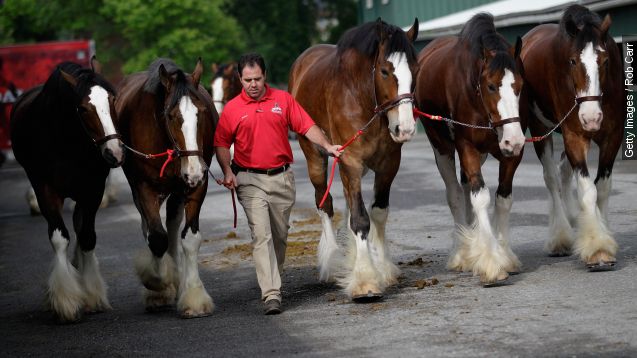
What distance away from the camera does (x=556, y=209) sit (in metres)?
10.8

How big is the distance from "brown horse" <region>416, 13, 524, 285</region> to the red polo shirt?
1.55 m

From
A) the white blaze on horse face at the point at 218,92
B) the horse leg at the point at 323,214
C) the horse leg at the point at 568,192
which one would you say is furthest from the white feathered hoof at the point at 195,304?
the white blaze on horse face at the point at 218,92

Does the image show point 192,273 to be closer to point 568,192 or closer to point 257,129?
point 257,129

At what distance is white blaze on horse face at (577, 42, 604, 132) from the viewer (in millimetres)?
9555

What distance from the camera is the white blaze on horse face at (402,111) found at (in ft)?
28.6

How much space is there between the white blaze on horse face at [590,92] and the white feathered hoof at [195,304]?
11.4 feet

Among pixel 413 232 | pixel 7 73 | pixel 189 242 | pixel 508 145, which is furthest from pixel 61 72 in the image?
pixel 7 73

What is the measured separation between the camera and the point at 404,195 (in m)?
18.0

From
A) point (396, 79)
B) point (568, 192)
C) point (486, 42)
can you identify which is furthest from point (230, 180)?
point (568, 192)

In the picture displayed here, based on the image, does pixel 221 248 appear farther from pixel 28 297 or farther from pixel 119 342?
pixel 119 342

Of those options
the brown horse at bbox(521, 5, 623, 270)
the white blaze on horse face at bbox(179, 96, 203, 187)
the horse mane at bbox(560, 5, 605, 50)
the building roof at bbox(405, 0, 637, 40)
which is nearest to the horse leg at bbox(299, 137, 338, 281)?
the white blaze on horse face at bbox(179, 96, 203, 187)

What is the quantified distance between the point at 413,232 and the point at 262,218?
14.9ft

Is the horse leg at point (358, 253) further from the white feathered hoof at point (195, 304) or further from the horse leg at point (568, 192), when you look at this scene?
the horse leg at point (568, 192)

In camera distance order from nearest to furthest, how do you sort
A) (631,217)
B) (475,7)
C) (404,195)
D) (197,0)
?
(631,217)
(404,195)
(475,7)
(197,0)
